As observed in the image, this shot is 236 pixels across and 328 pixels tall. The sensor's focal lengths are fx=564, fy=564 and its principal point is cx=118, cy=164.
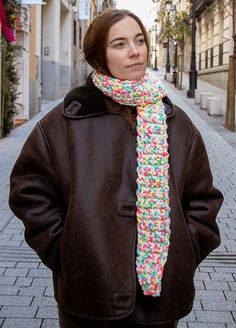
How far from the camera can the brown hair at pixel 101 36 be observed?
1.97 metres

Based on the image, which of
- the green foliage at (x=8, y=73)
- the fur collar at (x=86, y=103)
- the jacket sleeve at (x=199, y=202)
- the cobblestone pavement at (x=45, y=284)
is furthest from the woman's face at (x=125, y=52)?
the green foliage at (x=8, y=73)

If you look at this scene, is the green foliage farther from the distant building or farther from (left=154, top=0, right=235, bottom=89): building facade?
(left=154, top=0, right=235, bottom=89): building facade

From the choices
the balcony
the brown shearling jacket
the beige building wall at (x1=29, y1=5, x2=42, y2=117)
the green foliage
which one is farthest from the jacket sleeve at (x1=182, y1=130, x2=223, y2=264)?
the balcony

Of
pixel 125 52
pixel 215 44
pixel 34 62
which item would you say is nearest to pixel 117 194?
pixel 125 52

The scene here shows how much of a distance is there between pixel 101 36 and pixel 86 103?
0.24 metres

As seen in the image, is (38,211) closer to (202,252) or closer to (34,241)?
(34,241)

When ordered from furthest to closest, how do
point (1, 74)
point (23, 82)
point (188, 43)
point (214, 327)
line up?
1. point (188, 43)
2. point (23, 82)
3. point (1, 74)
4. point (214, 327)

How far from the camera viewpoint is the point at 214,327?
3621 millimetres

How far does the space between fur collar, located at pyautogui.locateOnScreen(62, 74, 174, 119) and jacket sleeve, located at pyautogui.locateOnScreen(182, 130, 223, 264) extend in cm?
19

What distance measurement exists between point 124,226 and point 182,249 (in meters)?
0.22

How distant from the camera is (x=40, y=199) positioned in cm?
201

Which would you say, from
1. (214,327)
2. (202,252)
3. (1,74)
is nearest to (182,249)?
(202,252)

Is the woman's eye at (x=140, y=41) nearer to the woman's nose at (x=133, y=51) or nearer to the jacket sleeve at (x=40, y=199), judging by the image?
A: the woman's nose at (x=133, y=51)

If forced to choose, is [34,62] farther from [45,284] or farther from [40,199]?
[40,199]
